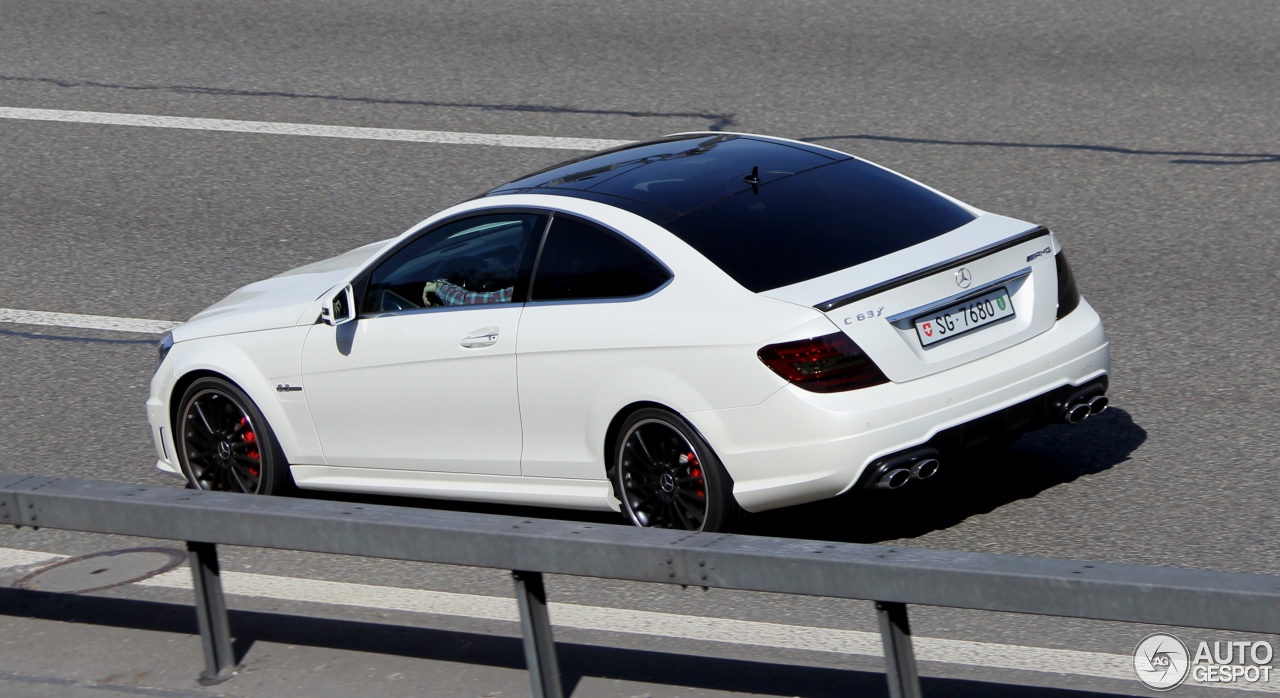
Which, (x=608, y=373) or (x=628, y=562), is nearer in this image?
(x=628, y=562)

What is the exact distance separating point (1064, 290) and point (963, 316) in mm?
627

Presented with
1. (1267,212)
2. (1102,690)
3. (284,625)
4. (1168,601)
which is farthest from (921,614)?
(1267,212)

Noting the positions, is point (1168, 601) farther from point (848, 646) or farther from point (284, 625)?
point (284, 625)

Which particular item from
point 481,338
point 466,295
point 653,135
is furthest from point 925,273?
point 653,135

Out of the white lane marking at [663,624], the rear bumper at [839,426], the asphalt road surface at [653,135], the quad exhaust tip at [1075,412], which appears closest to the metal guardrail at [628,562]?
the asphalt road surface at [653,135]

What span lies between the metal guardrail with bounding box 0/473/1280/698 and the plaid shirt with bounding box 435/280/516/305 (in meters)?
1.75

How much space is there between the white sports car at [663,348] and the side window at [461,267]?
10 mm

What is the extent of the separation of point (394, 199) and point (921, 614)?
6.18 m

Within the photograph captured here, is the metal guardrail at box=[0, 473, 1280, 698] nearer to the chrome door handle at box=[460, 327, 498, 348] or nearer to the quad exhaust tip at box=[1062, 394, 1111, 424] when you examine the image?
the chrome door handle at box=[460, 327, 498, 348]

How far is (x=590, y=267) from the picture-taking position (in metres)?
6.16

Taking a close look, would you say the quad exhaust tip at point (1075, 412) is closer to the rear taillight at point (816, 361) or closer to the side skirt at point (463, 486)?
the rear taillight at point (816, 361)

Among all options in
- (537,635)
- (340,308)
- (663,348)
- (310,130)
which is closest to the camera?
(537,635)

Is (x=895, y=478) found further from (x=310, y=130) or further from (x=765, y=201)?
(x=310, y=130)

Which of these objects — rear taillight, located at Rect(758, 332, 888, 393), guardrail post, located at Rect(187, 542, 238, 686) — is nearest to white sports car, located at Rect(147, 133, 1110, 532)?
rear taillight, located at Rect(758, 332, 888, 393)
